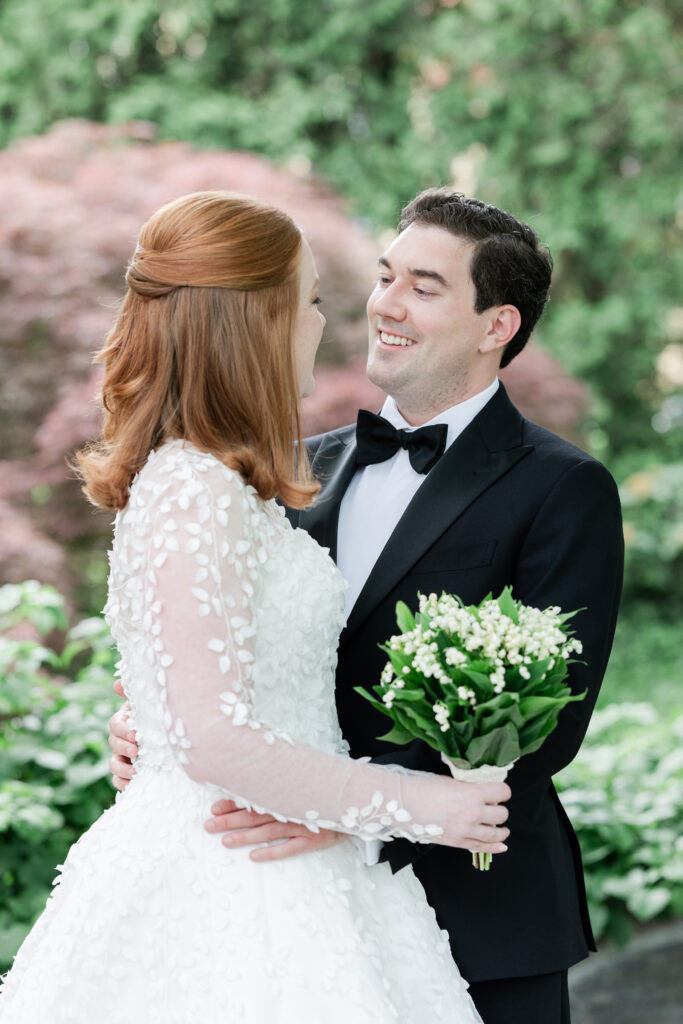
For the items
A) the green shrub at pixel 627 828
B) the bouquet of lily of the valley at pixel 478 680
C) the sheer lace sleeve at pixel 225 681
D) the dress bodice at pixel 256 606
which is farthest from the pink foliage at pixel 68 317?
the bouquet of lily of the valley at pixel 478 680

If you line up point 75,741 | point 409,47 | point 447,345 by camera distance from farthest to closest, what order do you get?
1. point 409,47
2. point 75,741
3. point 447,345

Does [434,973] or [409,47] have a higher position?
[409,47]

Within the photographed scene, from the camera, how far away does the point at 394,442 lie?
9.31ft

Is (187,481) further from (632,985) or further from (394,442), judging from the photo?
(632,985)

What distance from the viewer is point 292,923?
6.69ft

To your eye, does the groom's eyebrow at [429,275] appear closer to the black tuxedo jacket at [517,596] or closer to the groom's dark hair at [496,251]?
the groom's dark hair at [496,251]

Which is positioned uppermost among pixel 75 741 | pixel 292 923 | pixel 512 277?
pixel 512 277

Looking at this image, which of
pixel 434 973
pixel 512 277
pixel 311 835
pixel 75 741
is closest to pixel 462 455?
pixel 512 277

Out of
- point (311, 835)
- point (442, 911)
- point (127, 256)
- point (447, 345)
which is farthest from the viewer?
point (127, 256)

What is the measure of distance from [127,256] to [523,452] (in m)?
3.68

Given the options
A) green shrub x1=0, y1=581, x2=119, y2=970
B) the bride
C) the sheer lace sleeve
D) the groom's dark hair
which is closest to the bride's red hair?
the bride

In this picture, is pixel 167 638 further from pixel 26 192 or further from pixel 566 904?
pixel 26 192

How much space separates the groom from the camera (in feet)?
7.79

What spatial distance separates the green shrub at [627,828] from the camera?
3771mm
